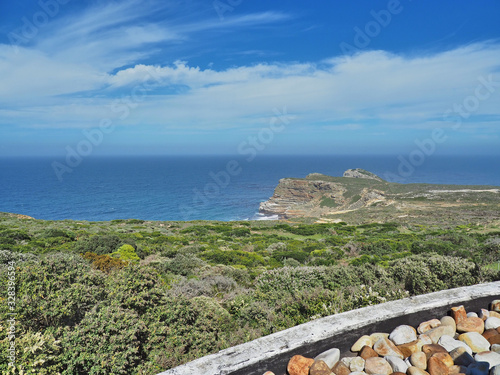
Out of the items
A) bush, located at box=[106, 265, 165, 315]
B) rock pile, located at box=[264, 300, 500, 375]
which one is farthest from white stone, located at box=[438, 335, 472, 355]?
bush, located at box=[106, 265, 165, 315]

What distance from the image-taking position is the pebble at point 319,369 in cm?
240

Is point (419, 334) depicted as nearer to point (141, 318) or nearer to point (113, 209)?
point (141, 318)

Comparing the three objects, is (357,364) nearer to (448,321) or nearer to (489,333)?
(448,321)

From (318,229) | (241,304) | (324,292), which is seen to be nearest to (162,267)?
(241,304)

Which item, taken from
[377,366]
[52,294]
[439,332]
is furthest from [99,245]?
[439,332]

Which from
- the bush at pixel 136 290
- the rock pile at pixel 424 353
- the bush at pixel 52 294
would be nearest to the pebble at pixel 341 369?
the rock pile at pixel 424 353

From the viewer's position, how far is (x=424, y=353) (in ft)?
8.60

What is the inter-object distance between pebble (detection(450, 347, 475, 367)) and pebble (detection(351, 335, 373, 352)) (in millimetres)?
666

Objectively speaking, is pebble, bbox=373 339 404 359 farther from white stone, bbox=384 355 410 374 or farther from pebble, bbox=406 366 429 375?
pebble, bbox=406 366 429 375

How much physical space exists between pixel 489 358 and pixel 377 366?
89cm

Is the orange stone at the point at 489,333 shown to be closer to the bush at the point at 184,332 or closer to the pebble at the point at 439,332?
the pebble at the point at 439,332

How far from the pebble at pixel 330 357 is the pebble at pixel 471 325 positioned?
4.51 feet

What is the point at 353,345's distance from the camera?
2.81 meters

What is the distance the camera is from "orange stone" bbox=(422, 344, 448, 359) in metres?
2.64
